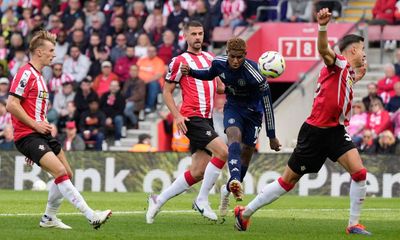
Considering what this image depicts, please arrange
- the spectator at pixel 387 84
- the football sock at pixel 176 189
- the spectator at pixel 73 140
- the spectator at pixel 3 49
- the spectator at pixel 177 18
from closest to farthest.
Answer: the football sock at pixel 176 189, the spectator at pixel 387 84, the spectator at pixel 73 140, the spectator at pixel 177 18, the spectator at pixel 3 49

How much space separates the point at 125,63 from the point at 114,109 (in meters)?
1.50

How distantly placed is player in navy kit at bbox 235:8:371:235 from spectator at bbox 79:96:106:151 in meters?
16.1

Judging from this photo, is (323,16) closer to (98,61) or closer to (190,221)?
(190,221)

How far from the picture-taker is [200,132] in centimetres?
1564

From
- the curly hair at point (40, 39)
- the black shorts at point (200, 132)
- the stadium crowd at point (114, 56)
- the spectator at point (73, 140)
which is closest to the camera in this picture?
the curly hair at point (40, 39)

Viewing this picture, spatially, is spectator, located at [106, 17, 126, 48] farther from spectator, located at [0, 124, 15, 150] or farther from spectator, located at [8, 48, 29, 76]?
spectator, located at [0, 124, 15, 150]

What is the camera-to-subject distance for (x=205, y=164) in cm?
1577

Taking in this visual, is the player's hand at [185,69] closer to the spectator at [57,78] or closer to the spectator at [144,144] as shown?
the spectator at [144,144]

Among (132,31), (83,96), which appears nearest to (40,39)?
(83,96)

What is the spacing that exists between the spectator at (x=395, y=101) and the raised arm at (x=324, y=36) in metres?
13.6

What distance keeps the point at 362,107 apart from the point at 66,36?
9692mm

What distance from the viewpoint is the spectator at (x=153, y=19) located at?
104 feet

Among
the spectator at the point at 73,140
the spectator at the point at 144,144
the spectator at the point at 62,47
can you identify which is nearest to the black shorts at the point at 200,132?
the spectator at the point at 144,144

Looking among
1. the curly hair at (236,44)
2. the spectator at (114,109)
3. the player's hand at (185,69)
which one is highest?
the curly hair at (236,44)
